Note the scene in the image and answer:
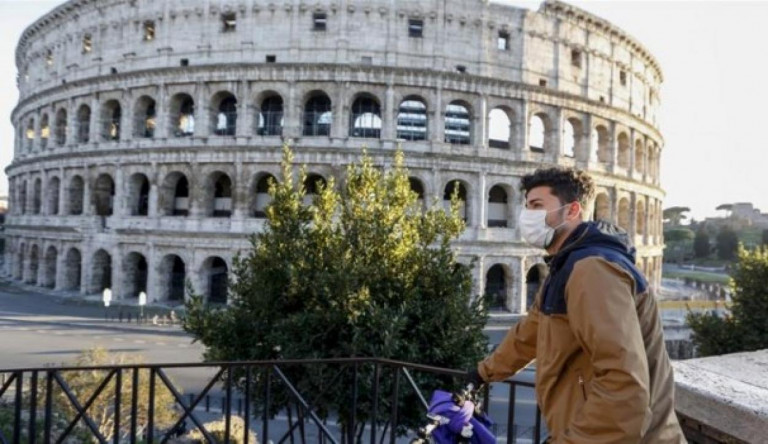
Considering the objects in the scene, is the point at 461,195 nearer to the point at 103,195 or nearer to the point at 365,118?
the point at 365,118

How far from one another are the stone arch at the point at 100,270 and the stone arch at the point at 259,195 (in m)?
10.1

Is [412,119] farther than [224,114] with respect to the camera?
Yes

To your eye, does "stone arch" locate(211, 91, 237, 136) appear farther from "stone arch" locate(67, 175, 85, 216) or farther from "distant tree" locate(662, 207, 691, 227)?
"distant tree" locate(662, 207, 691, 227)

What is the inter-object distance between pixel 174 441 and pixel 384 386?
6.82 m

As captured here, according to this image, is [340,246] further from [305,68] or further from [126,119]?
[126,119]

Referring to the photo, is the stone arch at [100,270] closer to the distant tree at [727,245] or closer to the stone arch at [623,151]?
the stone arch at [623,151]

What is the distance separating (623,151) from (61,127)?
131 feet

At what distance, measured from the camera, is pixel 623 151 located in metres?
35.8

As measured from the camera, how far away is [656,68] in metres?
39.7

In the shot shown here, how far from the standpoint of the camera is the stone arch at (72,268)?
33.4 m

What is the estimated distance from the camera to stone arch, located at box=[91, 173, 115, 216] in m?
32.2

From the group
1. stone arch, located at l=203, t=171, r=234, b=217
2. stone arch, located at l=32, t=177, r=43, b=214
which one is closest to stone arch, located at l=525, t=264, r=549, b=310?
stone arch, located at l=203, t=171, r=234, b=217

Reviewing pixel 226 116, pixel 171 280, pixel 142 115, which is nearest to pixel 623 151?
pixel 226 116

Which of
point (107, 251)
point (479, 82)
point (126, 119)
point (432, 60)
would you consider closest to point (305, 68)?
point (432, 60)
